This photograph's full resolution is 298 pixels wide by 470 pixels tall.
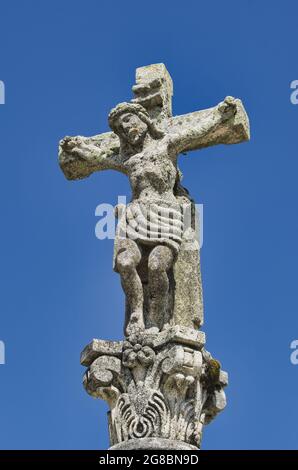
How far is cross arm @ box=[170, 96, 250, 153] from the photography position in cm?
1325

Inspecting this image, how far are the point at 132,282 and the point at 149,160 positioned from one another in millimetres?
1609

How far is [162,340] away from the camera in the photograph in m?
11.7

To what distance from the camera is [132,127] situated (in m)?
A: 13.2

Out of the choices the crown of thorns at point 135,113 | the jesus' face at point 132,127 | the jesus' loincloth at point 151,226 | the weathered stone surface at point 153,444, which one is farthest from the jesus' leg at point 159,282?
the crown of thorns at point 135,113

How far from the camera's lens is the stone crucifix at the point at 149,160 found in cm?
1226

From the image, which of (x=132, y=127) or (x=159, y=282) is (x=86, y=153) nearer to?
(x=132, y=127)

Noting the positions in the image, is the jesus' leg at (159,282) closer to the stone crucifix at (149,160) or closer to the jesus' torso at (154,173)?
the stone crucifix at (149,160)

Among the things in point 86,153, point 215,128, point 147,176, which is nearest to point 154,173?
point 147,176

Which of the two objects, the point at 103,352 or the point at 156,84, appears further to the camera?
the point at 156,84

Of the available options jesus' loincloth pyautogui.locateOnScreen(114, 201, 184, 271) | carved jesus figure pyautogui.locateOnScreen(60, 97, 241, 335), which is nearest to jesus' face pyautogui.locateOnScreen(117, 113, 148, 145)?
carved jesus figure pyautogui.locateOnScreen(60, 97, 241, 335)

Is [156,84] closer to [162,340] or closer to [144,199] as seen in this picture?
[144,199]
